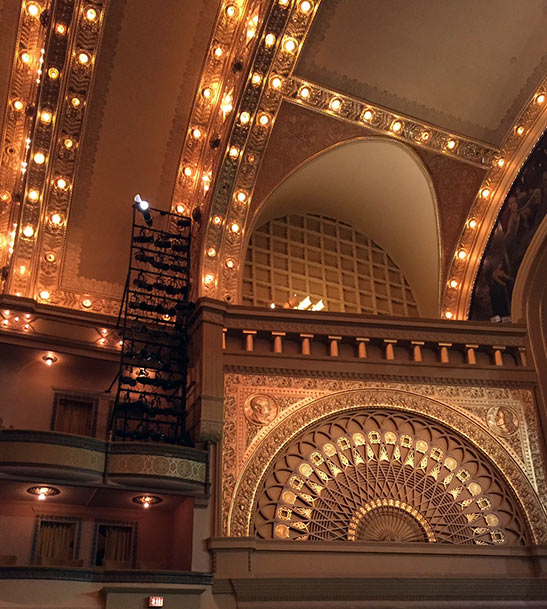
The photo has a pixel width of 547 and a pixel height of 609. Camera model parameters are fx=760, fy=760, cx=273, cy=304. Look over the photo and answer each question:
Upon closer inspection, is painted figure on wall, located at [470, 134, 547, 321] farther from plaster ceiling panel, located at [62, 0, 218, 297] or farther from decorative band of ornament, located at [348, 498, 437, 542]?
plaster ceiling panel, located at [62, 0, 218, 297]

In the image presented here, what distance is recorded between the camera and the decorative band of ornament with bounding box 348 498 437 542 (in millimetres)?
12155

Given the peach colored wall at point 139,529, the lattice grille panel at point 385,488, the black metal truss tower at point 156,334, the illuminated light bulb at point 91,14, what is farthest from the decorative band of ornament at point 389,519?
the illuminated light bulb at point 91,14

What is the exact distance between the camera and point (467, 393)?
13.7 meters

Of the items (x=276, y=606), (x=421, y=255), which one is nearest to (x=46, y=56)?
(x=421, y=255)

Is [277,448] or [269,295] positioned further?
[269,295]

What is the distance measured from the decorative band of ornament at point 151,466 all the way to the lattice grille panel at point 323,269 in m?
4.52

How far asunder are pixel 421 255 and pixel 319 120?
395cm

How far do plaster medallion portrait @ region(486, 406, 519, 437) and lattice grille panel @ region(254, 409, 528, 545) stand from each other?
0.61 m

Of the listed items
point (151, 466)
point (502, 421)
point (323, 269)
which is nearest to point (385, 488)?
point (502, 421)

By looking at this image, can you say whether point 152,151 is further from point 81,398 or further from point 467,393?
point 467,393

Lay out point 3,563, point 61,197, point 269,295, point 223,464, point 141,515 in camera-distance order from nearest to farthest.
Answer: point 3,563, point 223,464, point 141,515, point 61,197, point 269,295

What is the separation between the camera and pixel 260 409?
12.7 meters

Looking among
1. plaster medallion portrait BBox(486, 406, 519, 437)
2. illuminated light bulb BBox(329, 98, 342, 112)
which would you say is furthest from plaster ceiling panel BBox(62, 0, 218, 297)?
plaster medallion portrait BBox(486, 406, 519, 437)

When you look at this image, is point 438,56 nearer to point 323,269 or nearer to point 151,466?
point 323,269
